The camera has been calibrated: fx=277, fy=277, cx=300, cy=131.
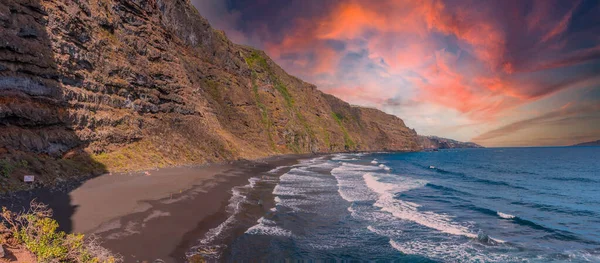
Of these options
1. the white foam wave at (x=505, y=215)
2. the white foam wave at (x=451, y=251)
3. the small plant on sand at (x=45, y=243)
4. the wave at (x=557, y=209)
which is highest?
the small plant on sand at (x=45, y=243)

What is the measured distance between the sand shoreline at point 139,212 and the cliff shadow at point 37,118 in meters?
0.40

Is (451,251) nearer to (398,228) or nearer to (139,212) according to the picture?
(398,228)

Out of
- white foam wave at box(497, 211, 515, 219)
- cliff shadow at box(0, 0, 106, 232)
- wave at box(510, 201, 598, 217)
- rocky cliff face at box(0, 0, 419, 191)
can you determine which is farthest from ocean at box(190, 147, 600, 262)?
rocky cliff face at box(0, 0, 419, 191)

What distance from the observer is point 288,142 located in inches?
3593

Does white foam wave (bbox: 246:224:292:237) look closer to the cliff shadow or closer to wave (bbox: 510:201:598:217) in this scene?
the cliff shadow

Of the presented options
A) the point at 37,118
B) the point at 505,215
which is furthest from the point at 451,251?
the point at 37,118

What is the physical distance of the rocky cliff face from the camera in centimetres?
2003

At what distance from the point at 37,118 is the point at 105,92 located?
10479 mm

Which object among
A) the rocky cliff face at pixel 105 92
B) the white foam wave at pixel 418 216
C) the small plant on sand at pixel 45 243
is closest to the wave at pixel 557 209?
the white foam wave at pixel 418 216

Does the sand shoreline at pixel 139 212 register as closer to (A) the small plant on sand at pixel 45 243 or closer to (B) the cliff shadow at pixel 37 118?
(B) the cliff shadow at pixel 37 118

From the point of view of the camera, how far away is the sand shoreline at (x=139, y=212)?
11141 mm

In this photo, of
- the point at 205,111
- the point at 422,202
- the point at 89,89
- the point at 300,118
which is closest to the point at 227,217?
the point at 422,202

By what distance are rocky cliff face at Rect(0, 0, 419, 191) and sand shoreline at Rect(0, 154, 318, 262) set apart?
267 centimetres

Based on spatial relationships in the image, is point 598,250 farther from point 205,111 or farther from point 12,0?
point 205,111
